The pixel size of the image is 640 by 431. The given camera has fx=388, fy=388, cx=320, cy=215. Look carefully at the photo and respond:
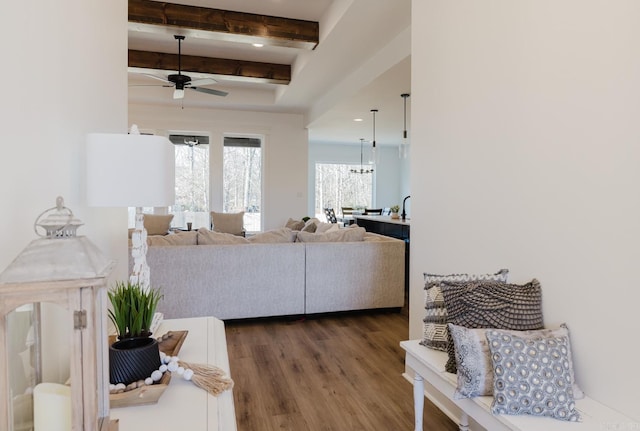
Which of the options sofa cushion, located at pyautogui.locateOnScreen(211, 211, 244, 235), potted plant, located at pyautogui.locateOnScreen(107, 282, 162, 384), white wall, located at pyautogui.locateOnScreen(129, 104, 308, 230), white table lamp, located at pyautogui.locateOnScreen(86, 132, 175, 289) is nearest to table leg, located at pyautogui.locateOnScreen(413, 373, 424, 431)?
potted plant, located at pyautogui.locateOnScreen(107, 282, 162, 384)

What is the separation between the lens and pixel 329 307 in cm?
399

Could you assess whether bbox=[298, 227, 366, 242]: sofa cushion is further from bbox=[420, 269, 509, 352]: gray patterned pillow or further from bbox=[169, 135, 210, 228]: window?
bbox=[169, 135, 210, 228]: window

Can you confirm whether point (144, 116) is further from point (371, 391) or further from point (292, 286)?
point (371, 391)

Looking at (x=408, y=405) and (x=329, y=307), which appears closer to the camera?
(x=408, y=405)

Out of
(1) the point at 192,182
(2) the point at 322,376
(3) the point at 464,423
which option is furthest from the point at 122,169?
(1) the point at 192,182

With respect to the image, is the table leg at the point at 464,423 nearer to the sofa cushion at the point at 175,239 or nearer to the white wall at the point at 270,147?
the sofa cushion at the point at 175,239

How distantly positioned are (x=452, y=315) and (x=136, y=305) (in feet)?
4.11

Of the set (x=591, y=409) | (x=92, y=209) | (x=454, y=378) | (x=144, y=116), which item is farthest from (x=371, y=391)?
(x=144, y=116)

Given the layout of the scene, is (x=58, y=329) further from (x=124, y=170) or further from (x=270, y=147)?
(x=270, y=147)

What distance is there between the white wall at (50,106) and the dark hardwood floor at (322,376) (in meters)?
1.30

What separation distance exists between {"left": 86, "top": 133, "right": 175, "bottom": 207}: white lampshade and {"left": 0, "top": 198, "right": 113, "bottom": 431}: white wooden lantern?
37 cm

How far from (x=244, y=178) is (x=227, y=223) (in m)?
1.47

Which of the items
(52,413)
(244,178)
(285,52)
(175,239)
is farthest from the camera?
(244,178)

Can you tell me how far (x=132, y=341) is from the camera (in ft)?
4.10
